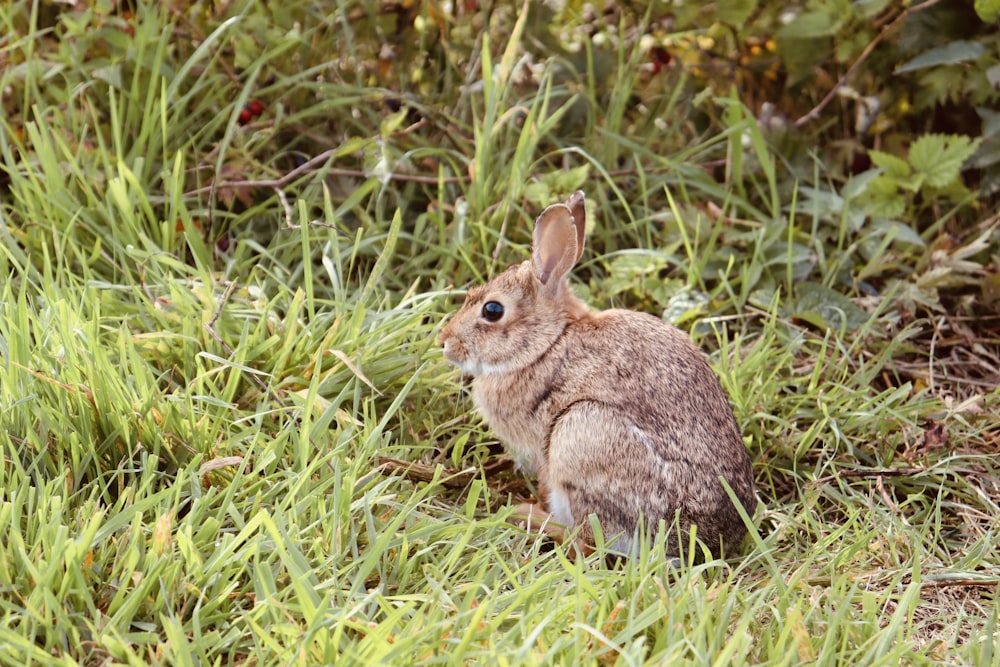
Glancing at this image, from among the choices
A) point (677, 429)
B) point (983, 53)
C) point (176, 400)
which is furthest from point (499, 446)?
point (983, 53)

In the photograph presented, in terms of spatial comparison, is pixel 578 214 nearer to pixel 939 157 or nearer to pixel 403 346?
pixel 403 346

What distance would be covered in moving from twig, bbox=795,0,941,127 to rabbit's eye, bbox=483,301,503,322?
81.1 inches

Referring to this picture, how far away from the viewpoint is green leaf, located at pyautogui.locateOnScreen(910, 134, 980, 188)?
475 centimetres

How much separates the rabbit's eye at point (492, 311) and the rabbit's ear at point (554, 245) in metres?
0.17

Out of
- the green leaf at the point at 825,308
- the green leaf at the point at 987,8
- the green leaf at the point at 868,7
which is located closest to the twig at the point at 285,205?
the green leaf at the point at 825,308

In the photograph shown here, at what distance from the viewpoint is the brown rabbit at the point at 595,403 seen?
3.49 meters

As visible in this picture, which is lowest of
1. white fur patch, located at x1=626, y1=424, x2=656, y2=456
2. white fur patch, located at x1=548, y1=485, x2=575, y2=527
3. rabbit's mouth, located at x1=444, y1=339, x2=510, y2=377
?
white fur patch, located at x1=548, y1=485, x2=575, y2=527

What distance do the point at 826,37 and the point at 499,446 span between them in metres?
2.55

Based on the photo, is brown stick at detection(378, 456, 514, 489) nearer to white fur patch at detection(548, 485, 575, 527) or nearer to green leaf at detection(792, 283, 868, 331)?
white fur patch at detection(548, 485, 575, 527)

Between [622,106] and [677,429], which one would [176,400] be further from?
[622,106]

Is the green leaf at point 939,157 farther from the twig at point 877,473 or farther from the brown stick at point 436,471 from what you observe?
the brown stick at point 436,471

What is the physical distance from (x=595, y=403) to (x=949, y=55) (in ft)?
7.92

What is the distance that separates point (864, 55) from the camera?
5.05 m

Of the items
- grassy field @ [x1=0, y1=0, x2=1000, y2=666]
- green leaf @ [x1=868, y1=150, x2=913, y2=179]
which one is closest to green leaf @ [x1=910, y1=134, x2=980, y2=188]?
green leaf @ [x1=868, y1=150, x2=913, y2=179]
